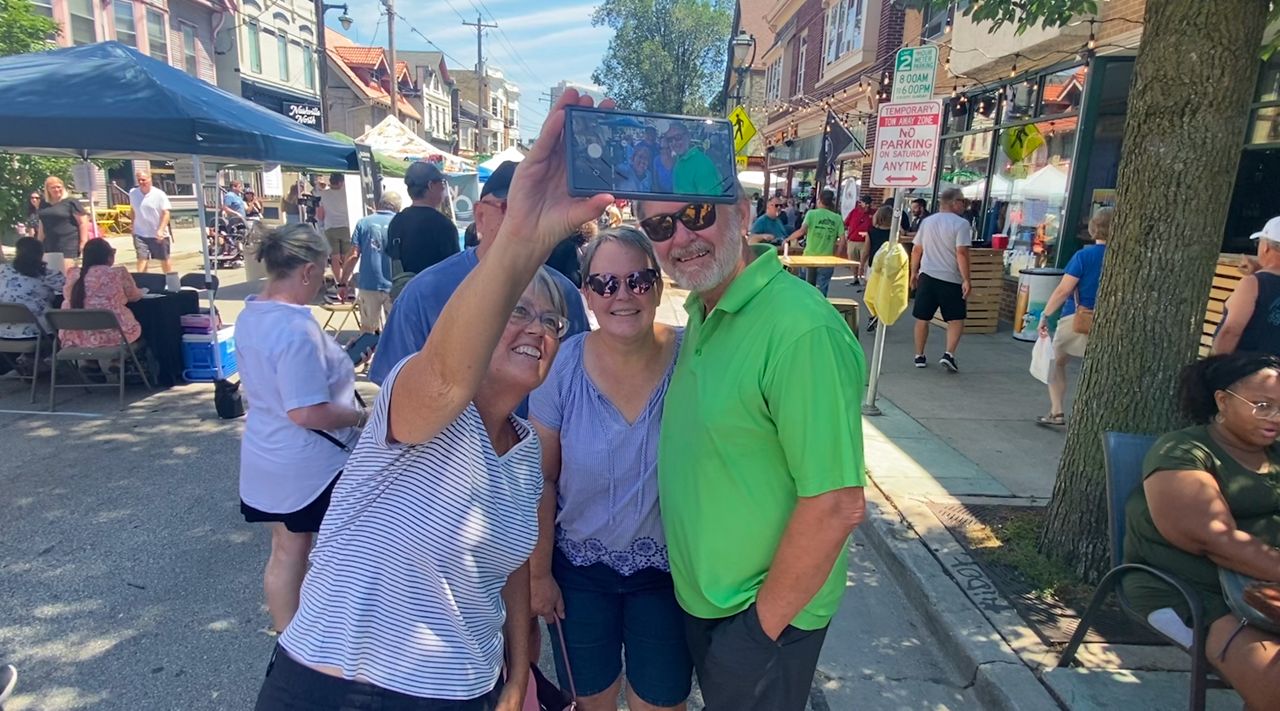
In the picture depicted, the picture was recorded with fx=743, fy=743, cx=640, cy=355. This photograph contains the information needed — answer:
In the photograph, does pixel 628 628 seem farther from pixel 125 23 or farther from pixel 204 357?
pixel 125 23

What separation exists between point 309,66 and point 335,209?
28.1m

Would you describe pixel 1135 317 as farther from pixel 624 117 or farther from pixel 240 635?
pixel 240 635

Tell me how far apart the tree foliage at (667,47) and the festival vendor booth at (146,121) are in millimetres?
39540

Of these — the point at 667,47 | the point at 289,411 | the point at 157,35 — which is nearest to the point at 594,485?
the point at 289,411

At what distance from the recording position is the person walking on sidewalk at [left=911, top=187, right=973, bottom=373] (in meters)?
7.64

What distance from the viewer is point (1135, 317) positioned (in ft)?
10.4

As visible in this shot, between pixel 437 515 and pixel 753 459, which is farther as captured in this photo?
pixel 753 459

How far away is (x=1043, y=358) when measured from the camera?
18.9 feet

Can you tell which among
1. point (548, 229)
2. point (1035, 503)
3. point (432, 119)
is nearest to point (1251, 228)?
point (1035, 503)

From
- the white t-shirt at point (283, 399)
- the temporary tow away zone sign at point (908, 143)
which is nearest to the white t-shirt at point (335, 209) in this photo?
the temporary tow away zone sign at point (908, 143)

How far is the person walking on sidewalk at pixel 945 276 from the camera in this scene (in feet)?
25.1

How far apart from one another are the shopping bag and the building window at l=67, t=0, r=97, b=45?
85.4ft

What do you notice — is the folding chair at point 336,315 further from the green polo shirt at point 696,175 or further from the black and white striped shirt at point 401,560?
the green polo shirt at point 696,175

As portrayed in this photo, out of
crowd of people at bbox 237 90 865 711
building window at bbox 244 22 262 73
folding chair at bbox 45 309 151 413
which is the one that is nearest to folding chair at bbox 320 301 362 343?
folding chair at bbox 45 309 151 413
